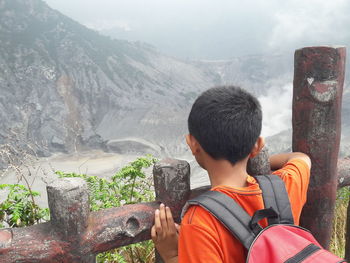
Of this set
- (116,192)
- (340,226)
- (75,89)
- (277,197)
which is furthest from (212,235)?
(75,89)

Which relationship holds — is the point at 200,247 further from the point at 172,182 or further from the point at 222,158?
the point at 172,182

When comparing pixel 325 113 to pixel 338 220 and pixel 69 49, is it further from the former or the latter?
pixel 69 49

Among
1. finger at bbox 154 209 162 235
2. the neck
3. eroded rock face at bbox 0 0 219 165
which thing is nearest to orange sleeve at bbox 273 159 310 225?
the neck

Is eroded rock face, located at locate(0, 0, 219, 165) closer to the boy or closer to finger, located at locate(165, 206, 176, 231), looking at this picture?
finger, located at locate(165, 206, 176, 231)

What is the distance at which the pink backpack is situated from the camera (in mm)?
811

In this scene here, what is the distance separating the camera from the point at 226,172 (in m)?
0.97

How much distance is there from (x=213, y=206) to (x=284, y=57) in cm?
5193

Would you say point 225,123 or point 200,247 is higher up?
point 225,123

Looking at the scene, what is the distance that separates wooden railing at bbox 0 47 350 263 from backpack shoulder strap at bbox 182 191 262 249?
294 mm

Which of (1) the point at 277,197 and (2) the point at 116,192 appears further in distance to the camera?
(2) the point at 116,192

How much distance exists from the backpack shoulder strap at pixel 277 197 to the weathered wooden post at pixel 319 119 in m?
0.44

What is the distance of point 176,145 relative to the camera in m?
20.1

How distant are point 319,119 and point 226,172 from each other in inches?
22.2

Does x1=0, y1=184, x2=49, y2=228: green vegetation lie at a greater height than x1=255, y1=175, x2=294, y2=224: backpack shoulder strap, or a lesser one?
lesser
